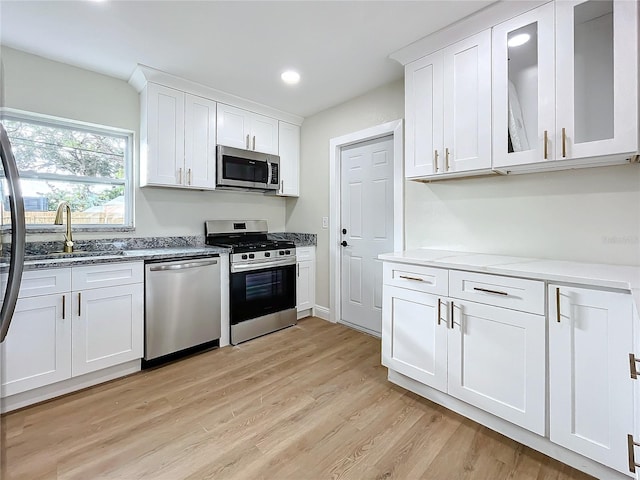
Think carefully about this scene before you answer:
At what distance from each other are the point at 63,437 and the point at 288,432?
125cm

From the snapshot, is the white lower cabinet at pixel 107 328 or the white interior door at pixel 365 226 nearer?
the white lower cabinet at pixel 107 328

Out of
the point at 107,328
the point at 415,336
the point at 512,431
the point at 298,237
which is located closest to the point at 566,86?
the point at 415,336

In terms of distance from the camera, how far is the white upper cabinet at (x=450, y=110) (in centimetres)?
195

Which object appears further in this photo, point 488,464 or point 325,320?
point 325,320

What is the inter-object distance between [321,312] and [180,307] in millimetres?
1691

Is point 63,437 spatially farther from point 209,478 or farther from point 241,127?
point 241,127

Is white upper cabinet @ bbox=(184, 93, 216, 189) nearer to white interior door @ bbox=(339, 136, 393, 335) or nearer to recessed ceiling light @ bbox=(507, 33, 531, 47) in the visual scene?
white interior door @ bbox=(339, 136, 393, 335)

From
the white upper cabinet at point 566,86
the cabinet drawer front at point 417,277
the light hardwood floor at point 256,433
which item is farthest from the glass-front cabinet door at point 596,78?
the light hardwood floor at point 256,433

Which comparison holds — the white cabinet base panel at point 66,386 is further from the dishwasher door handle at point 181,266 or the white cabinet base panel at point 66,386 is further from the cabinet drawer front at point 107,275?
the dishwasher door handle at point 181,266

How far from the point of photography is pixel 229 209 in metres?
3.58

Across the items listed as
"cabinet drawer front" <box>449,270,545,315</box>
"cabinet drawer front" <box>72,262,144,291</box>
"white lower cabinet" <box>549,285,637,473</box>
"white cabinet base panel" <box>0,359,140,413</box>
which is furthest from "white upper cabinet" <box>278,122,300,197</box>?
"white lower cabinet" <box>549,285,637,473</box>

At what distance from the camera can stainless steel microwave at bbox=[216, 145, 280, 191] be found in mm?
3127

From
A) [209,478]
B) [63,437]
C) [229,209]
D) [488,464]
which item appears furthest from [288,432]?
[229,209]

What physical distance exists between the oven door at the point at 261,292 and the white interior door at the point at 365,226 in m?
0.64
